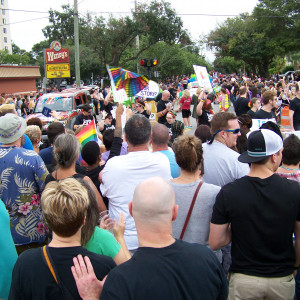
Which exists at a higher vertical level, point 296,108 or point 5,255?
point 296,108

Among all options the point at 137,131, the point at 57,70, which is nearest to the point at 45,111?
the point at 137,131

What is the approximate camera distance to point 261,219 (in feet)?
8.06

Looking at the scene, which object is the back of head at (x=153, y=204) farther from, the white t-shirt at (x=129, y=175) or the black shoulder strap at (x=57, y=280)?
the white t-shirt at (x=129, y=175)

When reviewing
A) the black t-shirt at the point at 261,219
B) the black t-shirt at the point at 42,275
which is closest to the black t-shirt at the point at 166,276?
the black t-shirt at the point at 42,275

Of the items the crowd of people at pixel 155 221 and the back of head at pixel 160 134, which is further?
the back of head at pixel 160 134

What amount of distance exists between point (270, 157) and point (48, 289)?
1760 mm

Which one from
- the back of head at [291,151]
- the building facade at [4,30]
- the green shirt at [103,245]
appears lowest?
the green shirt at [103,245]

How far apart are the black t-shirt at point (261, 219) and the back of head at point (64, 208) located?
1022 mm

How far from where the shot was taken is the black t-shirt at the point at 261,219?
2.43 m

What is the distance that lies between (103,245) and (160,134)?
2087 millimetres

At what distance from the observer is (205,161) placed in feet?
11.9

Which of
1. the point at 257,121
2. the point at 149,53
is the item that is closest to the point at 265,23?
the point at 149,53

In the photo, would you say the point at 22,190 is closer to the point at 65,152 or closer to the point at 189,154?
the point at 65,152

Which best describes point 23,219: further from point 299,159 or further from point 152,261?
point 299,159
